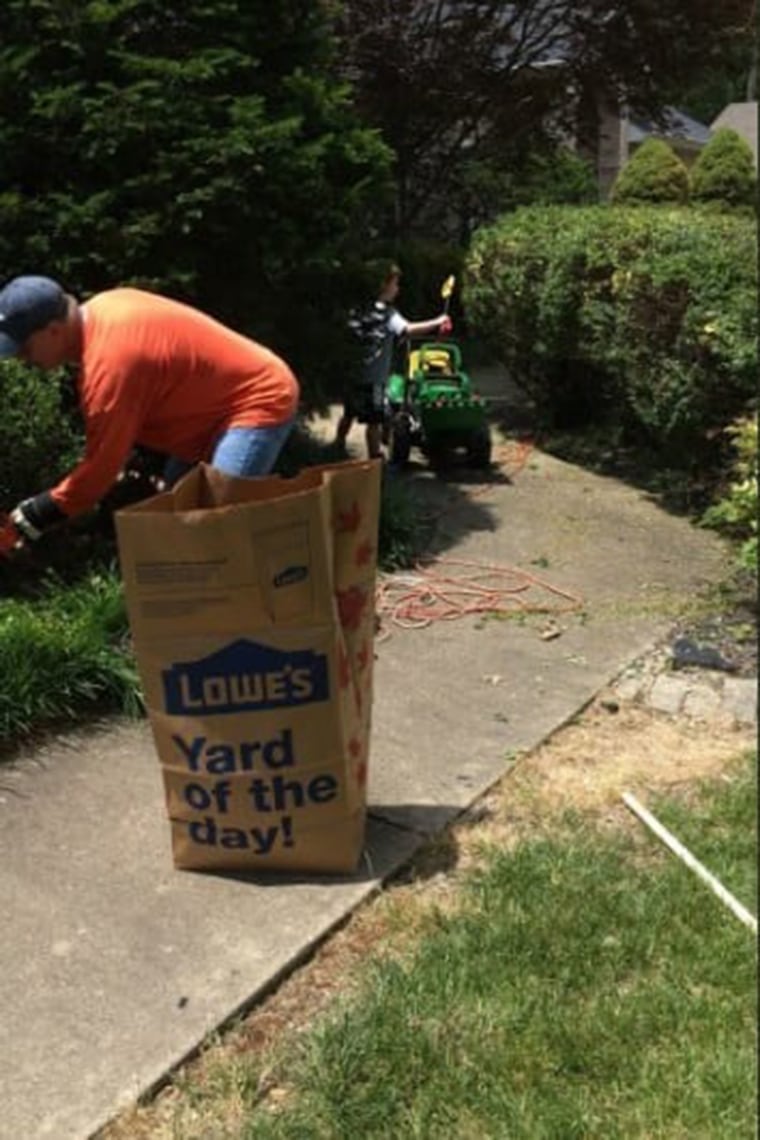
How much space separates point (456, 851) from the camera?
3.74m

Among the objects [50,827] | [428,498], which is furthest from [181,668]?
[428,498]

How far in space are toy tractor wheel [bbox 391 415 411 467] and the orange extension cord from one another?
197 centimetres

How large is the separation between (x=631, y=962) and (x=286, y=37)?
4735 millimetres

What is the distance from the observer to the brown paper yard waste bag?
314 cm

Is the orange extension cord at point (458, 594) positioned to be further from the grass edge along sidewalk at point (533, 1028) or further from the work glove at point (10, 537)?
the grass edge along sidewalk at point (533, 1028)

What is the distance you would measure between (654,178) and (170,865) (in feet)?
58.5

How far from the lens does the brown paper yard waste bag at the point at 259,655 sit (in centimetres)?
314

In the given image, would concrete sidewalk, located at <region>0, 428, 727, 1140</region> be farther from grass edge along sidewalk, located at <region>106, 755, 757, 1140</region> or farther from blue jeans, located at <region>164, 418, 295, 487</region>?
blue jeans, located at <region>164, 418, 295, 487</region>

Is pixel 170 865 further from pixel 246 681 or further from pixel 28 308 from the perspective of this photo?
pixel 28 308

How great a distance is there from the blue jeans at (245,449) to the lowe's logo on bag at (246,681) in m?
0.80

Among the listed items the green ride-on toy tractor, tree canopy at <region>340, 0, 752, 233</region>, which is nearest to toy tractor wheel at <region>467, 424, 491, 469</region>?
the green ride-on toy tractor

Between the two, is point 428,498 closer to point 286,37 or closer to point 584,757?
point 286,37

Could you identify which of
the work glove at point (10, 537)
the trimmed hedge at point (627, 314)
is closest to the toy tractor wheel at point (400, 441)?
the trimmed hedge at point (627, 314)

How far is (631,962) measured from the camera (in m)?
3.10
